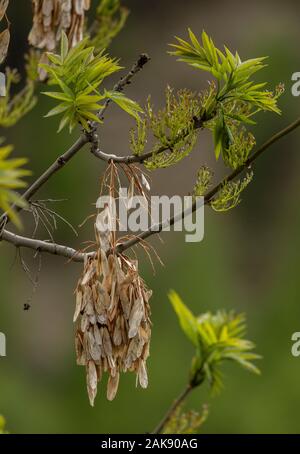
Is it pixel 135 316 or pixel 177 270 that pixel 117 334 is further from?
pixel 177 270

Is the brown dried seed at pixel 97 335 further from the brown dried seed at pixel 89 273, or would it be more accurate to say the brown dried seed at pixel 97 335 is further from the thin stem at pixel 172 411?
the thin stem at pixel 172 411

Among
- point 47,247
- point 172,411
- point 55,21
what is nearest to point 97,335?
point 47,247

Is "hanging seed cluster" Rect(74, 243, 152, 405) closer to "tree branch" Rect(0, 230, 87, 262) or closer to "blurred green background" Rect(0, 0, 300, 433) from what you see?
"tree branch" Rect(0, 230, 87, 262)

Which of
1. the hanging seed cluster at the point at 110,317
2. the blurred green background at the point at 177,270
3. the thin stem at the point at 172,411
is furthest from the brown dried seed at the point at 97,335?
the blurred green background at the point at 177,270

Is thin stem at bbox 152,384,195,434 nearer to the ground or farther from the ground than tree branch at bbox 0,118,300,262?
nearer to the ground

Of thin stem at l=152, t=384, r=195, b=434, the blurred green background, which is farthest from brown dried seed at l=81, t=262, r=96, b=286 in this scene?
the blurred green background
